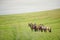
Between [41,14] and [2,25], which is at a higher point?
[41,14]

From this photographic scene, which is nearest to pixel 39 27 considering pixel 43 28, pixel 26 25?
pixel 43 28

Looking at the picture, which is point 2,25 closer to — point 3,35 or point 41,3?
point 3,35

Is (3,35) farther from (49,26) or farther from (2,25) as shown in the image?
(49,26)

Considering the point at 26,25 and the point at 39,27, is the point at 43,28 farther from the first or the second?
the point at 26,25

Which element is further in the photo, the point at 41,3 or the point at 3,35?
the point at 41,3

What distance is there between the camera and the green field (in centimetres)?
171

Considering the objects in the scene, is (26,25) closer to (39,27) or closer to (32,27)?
(32,27)

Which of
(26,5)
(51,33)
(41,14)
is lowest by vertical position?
(51,33)

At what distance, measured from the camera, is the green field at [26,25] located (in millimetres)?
1709

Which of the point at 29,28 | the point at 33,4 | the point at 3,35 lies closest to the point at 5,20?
the point at 3,35

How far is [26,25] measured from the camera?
1.77m

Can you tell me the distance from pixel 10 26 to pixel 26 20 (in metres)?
0.27

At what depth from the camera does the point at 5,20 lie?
175 centimetres

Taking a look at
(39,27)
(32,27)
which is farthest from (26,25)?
(39,27)
